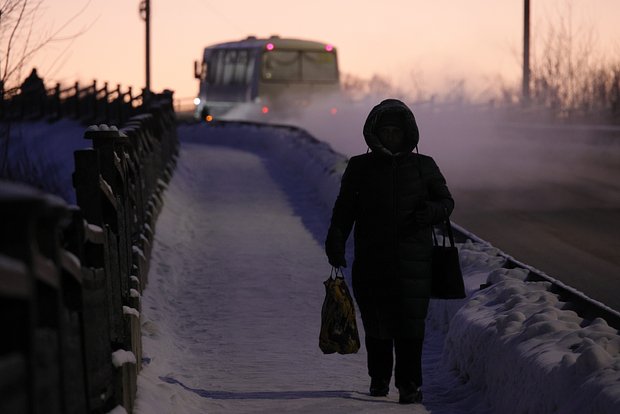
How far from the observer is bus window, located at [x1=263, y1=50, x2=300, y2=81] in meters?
44.7

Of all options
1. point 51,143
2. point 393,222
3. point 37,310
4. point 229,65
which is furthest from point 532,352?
point 51,143

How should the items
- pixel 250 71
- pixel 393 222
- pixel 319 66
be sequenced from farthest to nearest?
1. pixel 319 66
2. pixel 250 71
3. pixel 393 222

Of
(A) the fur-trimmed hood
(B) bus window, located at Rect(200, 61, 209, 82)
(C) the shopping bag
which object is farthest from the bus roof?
(A) the fur-trimmed hood

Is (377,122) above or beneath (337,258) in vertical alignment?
above

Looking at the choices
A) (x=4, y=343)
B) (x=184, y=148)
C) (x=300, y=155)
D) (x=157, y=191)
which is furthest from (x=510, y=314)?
(x=184, y=148)

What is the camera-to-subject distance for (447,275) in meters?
7.96

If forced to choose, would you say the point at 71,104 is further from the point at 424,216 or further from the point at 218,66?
the point at 424,216

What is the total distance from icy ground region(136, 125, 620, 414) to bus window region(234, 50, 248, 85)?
91.3ft

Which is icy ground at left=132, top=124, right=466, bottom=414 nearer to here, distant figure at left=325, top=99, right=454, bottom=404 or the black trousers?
the black trousers

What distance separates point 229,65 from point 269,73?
107 inches

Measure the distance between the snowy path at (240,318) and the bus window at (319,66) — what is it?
24.2 m

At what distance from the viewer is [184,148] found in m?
34.7

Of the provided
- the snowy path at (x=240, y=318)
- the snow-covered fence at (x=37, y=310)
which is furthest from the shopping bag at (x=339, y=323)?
the snow-covered fence at (x=37, y=310)

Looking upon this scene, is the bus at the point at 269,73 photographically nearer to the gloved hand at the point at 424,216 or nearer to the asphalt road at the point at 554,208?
the asphalt road at the point at 554,208
